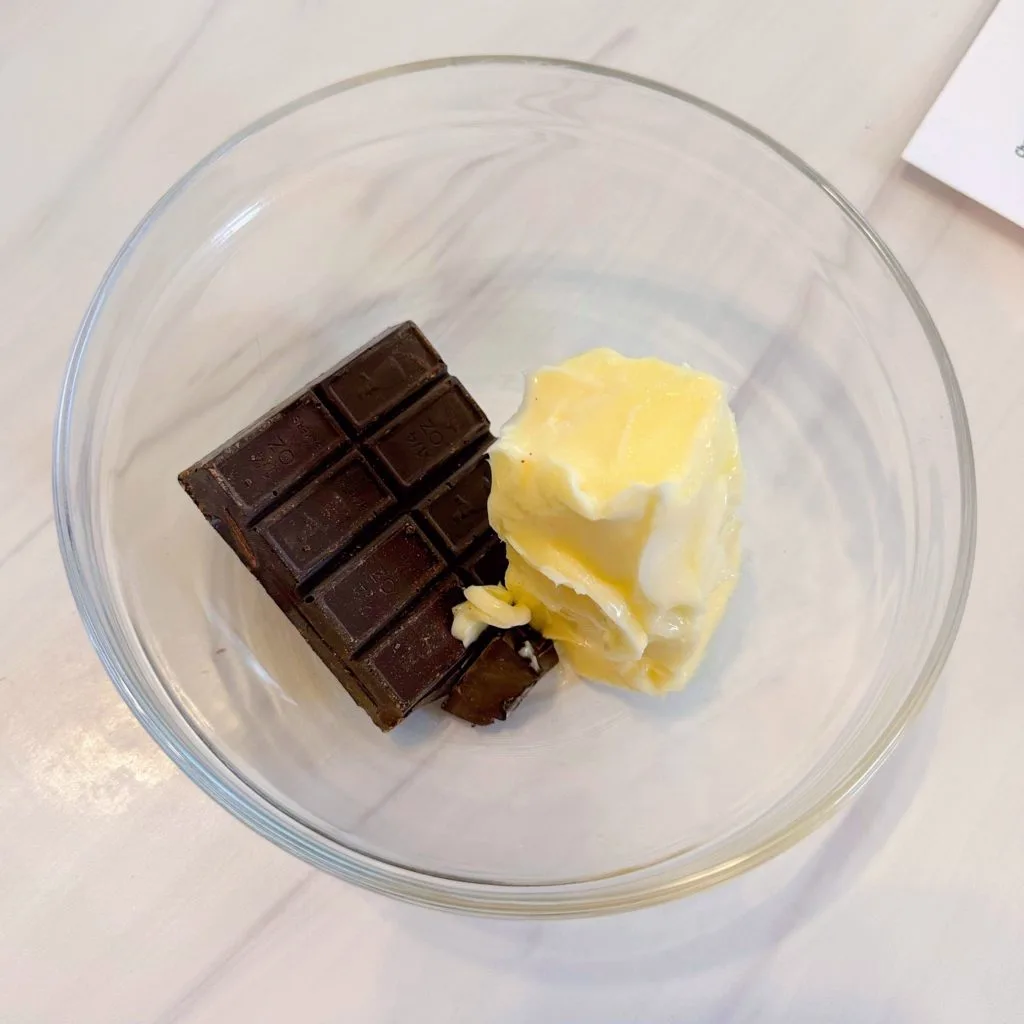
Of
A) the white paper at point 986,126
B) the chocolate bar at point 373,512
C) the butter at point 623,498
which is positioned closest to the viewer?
the butter at point 623,498

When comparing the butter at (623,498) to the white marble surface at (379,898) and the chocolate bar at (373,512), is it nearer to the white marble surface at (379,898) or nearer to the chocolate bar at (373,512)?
the chocolate bar at (373,512)

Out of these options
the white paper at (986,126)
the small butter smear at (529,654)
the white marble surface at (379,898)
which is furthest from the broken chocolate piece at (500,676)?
the white paper at (986,126)

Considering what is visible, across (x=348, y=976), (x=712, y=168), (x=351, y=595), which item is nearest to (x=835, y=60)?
(x=712, y=168)

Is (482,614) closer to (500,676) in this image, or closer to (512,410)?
(500,676)

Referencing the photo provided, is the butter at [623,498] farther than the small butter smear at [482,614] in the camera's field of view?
No

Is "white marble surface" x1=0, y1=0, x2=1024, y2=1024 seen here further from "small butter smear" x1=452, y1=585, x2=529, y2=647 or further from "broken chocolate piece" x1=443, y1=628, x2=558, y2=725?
"small butter smear" x1=452, y1=585, x2=529, y2=647

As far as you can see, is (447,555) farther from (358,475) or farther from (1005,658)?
(1005,658)

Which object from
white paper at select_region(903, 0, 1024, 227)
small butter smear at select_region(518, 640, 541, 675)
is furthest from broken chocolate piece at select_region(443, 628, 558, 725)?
white paper at select_region(903, 0, 1024, 227)

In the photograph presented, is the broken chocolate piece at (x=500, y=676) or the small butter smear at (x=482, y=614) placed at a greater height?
the small butter smear at (x=482, y=614)
